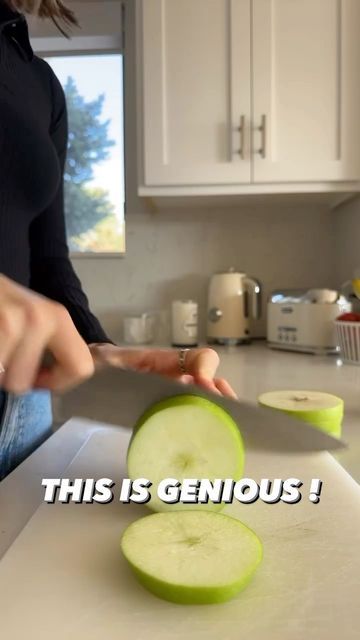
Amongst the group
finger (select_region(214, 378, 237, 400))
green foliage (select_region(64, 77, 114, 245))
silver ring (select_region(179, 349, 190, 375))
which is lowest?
finger (select_region(214, 378, 237, 400))

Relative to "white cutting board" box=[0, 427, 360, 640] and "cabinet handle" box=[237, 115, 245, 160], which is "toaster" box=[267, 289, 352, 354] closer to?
"cabinet handle" box=[237, 115, 245, 160]

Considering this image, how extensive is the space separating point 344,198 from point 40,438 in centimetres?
131

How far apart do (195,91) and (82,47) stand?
0.64 meters

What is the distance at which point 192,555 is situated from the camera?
0.45 metres

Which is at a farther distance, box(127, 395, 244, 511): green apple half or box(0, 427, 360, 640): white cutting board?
box(127, 395, 244, 511): green apple half

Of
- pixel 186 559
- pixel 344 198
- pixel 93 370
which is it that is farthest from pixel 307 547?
pixel 344 198

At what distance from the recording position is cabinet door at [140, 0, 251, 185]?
163 centimetres

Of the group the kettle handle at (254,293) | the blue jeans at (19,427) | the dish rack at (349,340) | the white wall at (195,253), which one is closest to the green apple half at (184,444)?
the blue jeans at (19,427)

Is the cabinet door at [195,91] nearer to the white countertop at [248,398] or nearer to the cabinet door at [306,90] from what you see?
the cabinet door at [306,90]

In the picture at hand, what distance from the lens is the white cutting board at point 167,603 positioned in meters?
0.41

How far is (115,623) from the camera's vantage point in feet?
1.38

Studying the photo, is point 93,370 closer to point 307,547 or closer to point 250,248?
point 307,547

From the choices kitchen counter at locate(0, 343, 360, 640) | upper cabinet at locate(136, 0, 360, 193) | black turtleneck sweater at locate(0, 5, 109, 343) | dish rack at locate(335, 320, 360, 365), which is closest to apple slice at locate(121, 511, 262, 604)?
kitchen counter at locate(0, 343, 360, 640)

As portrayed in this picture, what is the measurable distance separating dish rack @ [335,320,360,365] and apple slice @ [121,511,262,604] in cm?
97
